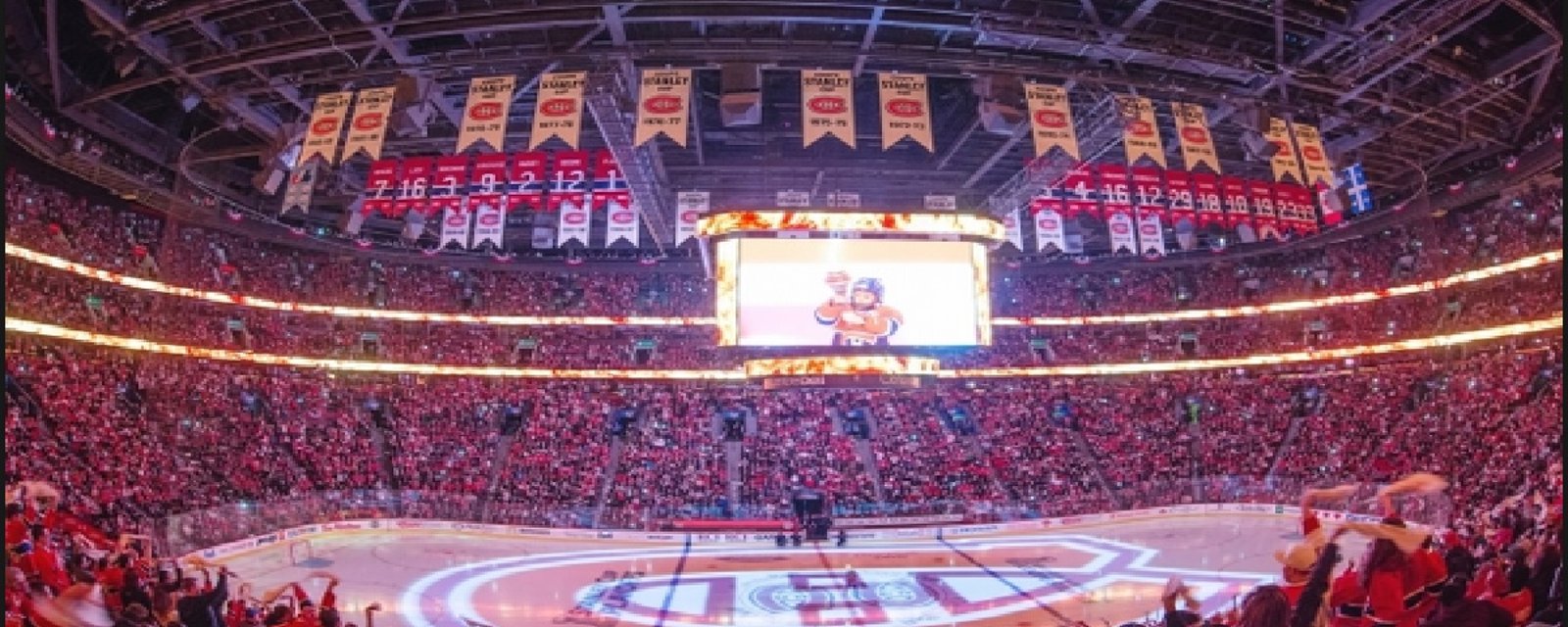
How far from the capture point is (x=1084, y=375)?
45188mm

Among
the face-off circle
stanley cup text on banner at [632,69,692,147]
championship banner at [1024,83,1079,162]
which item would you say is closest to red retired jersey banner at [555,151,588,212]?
stanley cup text on banner at [632,69,692,147]

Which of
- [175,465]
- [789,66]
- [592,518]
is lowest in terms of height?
[592,518]

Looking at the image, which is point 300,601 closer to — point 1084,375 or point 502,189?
point 502,189

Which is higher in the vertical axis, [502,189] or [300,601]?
[502,189]

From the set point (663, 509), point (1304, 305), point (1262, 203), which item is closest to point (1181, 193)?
point (1262, 203)

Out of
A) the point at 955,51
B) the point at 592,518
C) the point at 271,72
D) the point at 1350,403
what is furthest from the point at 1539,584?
the point at 1350,403

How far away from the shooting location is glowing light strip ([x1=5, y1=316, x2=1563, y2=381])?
104ft

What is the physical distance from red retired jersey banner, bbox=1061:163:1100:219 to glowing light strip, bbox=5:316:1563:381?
16.1 meters

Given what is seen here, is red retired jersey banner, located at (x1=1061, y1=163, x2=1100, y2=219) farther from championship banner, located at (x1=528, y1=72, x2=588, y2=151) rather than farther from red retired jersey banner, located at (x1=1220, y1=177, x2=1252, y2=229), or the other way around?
championship banner, located at (x1=528, y1=72, x2=588, y2=151)

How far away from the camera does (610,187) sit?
2525 cm

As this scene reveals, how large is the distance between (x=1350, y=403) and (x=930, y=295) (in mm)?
22963

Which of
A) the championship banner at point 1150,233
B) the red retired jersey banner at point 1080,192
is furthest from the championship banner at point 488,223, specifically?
the championship banner at point 1150,233

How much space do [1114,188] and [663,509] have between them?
17808 mm

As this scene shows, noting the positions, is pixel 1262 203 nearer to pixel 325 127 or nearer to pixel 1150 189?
pixel 1150 189
